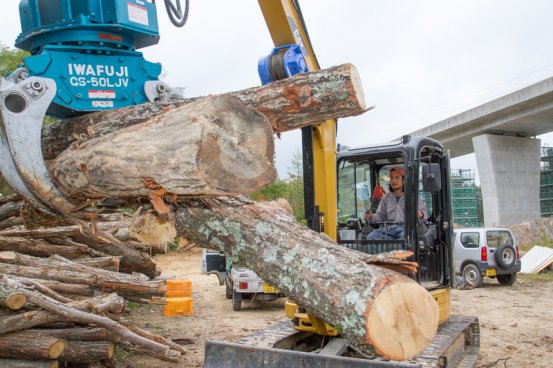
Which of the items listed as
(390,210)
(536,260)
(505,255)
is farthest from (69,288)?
(536,260)

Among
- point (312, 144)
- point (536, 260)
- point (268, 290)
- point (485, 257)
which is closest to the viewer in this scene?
point (312, 144)

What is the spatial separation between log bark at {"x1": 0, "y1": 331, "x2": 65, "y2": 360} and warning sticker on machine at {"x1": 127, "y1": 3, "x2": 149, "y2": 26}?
10.5 feet

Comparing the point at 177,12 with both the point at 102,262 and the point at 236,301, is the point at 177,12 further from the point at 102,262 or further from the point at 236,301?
the point at 236,301

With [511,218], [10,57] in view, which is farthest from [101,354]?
[511,218]

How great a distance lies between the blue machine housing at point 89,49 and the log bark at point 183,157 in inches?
19.6

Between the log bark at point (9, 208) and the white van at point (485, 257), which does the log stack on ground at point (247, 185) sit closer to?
the log bark at point (9, 208)

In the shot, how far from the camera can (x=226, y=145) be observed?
3.12m

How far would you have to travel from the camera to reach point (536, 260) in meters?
16.2

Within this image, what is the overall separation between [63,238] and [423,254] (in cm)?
543

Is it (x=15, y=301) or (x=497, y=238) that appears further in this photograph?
(x=497, y=238)

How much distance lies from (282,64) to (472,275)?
34.5 ft

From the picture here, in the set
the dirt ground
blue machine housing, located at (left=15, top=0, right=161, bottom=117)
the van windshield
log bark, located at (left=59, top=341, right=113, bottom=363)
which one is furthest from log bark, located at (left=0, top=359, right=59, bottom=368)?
the van windshield

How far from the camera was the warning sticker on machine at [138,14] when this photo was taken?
160 inches

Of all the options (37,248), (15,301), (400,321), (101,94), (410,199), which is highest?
(101,94)
